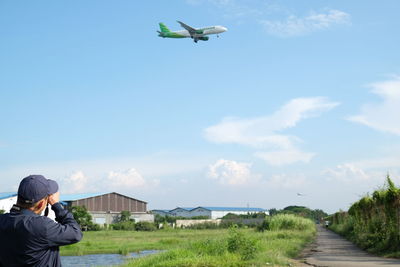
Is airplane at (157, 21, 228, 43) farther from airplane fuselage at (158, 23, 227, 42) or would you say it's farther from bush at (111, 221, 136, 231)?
bush at (111, 221, 136, 231)

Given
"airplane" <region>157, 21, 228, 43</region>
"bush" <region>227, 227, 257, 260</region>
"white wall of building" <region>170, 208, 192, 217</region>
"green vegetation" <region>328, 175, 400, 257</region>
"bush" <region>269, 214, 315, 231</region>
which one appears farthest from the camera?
"white wall of building" <region>170, 208, 192, 217</region>

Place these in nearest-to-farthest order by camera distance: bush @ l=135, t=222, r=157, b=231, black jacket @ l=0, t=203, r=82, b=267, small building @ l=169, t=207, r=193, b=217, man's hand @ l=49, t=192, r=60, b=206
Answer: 1. black jacket @ l=0, t=203, r=82, b=267
2. man's hand @ l=49, t=192, r=60, b=206
3. bush @ l=135, t=222, r=157, b=231
4. small building @ l=169, t=207, r=193, b=217

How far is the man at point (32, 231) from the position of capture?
3.24m

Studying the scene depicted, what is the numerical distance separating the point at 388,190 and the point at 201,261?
Result: 7348 millimetres

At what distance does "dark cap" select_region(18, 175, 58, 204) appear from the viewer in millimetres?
3332

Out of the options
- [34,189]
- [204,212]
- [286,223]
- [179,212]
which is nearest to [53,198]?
[34,189]

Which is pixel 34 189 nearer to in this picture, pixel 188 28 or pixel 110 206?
pixel 188 28

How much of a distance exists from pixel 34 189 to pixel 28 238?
337 millimetres

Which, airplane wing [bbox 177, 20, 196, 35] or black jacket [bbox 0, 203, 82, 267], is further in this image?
airplane wing [bbox 177, 20, 196, 35]

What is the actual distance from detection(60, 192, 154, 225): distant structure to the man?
55998 mm

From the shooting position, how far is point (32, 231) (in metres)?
3.23

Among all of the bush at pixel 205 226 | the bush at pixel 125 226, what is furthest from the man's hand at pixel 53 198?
the bush at pixel 205 226

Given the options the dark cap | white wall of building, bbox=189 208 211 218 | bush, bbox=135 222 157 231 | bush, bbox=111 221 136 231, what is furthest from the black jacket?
white wall of building, bbox=189 208 211 218

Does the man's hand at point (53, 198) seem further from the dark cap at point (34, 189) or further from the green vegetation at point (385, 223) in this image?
the green vegetation at point (385, 223)
